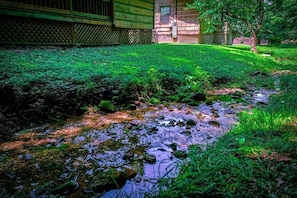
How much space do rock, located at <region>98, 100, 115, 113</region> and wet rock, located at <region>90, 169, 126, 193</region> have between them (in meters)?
1.55

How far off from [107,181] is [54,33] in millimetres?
7286

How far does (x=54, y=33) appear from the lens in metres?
7.79

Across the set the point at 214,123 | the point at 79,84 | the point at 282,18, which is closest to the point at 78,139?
the point at 79,84

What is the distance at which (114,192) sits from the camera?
1.58 meters

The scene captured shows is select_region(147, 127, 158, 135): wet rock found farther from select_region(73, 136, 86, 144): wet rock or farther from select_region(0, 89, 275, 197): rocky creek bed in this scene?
select_region(73, 136, 86, 144): wet rock

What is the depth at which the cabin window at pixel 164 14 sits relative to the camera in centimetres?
1906

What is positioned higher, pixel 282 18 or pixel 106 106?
pixel 282 18

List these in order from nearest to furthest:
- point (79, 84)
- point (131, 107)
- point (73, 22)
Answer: point (131, 107)
point (79, 84)
point (73, 22)

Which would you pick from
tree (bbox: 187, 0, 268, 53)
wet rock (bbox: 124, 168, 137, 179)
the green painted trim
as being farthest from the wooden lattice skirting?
wet rock (bbox: 124, 168, 137, 179)

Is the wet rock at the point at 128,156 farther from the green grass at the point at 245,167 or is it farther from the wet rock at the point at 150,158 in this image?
the green grass at the point at 245,167

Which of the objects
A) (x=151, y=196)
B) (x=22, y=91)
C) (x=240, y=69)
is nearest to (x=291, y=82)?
(x=240, y=69)

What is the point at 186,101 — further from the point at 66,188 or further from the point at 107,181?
the point at 66,188

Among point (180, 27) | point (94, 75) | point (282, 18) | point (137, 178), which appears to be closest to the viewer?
point (137, 178)

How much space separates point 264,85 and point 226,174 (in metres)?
4.07
